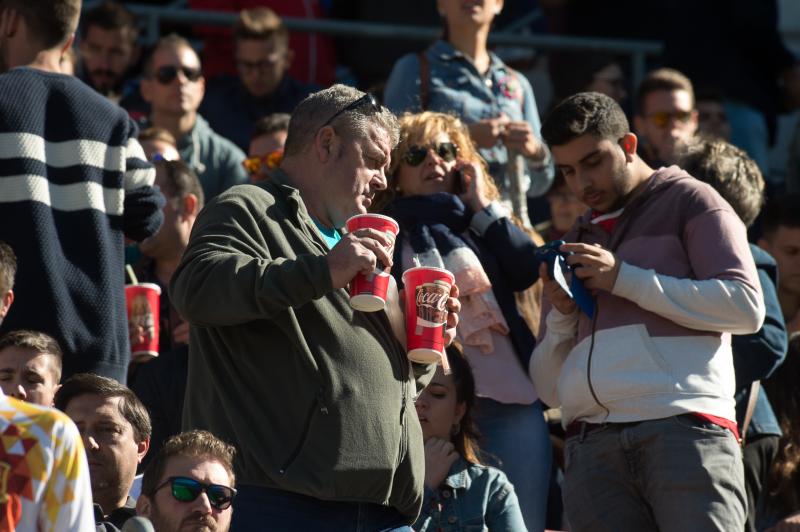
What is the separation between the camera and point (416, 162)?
20.1 ft

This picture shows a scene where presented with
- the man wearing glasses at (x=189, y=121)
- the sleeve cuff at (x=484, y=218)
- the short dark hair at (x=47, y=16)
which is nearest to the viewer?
the short dark hair at (x=47, y=16)

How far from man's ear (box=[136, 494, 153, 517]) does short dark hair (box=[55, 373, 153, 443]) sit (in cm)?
61

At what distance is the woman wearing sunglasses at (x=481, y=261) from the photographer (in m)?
5.76

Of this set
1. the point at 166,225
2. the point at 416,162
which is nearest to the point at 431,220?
the point at 416,162

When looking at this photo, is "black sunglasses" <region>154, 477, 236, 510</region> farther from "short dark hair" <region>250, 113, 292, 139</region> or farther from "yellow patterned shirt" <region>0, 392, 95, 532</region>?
"short dark hair" <region>250, 113, 292, 139</region>

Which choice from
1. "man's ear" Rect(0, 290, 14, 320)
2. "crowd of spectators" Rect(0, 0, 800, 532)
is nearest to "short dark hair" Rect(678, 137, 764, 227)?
"crowd of spectators" Rect(0, 0, 800, 532)

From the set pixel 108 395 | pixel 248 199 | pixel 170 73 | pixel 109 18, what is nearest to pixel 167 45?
pixel 170 73

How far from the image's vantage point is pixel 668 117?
847 cm

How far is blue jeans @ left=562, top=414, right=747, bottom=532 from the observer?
470 centimetres

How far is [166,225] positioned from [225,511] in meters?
2.73

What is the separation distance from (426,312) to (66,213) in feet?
5.51

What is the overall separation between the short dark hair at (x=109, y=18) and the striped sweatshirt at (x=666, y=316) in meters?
4.33

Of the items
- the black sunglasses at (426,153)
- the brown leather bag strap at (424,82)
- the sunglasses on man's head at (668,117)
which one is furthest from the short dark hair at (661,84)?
the black sunglasses at (426,153)

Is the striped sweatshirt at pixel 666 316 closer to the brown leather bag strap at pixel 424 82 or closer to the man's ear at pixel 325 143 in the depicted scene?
the man's ear at pixel 325 143
